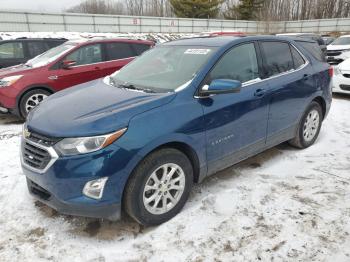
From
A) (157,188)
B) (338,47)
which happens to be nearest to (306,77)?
(157,188)

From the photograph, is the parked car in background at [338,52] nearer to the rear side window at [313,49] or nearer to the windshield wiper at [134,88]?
the rear side window at [313,49]

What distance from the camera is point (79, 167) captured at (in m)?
2.51

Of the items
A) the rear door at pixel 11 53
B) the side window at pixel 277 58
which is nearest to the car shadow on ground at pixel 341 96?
the side window at pixel 277 58

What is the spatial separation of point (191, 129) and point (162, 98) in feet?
1.30

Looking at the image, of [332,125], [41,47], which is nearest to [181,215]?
[332,125]

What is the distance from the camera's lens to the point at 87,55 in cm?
709

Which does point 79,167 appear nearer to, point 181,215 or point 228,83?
point 181,215

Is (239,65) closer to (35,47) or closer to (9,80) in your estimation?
(9,80)

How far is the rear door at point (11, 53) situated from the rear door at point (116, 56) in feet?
10.6

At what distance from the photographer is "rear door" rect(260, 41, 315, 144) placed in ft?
12.9

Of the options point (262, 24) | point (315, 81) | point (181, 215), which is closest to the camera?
point (181, 215)

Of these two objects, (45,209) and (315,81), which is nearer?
(45,209)

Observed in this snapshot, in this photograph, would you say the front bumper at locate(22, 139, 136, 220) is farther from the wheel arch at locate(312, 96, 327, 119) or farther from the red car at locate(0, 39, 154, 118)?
the red car at locate(0, 39, 154, 118)

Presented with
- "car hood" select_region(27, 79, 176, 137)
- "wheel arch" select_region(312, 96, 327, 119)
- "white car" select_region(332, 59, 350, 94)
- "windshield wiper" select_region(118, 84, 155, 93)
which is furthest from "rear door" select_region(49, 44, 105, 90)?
"white car" select_region(332, 59, 350, 94)
